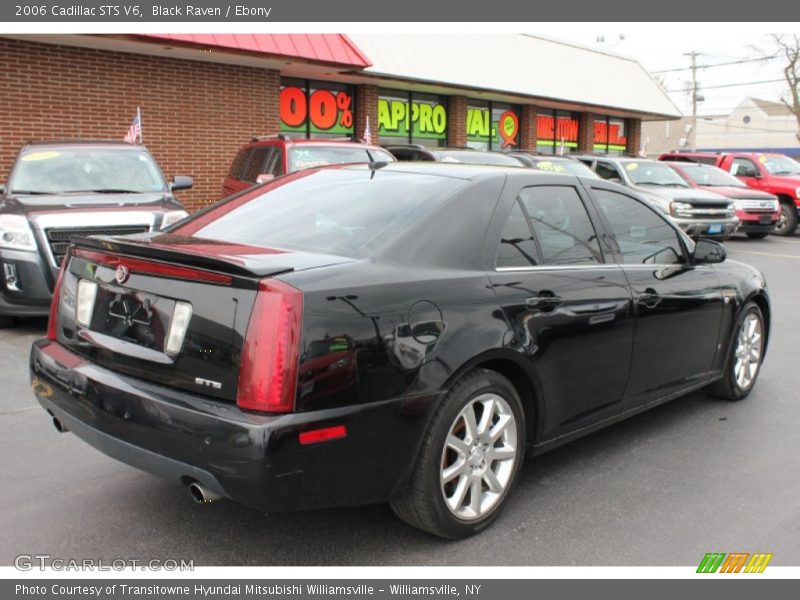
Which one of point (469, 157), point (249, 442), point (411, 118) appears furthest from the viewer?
point (411, 118)

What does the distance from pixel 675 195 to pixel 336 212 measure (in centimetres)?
1328

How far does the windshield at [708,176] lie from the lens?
18.3m

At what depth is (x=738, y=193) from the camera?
17.8m

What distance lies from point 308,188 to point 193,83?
11.2 m

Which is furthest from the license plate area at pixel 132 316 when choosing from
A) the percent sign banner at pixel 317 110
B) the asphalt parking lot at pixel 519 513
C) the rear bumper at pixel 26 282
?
the percent sign banner at pixel 317 110

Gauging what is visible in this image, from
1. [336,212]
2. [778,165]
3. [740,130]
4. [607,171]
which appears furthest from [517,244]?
[740,130]

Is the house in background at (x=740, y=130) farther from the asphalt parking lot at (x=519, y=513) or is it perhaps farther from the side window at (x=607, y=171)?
the asphalt parking lot at (x=519, y=513)

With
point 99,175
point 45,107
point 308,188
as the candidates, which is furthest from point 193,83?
point 308,188

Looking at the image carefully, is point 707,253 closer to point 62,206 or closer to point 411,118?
point 62,206

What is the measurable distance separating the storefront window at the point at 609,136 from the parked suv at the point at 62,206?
19560 mm

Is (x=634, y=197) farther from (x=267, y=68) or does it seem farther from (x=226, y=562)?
(x=267, y=68)

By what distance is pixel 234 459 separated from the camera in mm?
2754

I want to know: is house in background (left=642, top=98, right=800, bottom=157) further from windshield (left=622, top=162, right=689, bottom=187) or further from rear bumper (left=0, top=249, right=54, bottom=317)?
rear bumper (left=0, top=249, right=54, bottom=317)

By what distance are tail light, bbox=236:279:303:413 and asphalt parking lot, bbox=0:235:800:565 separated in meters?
0.85
